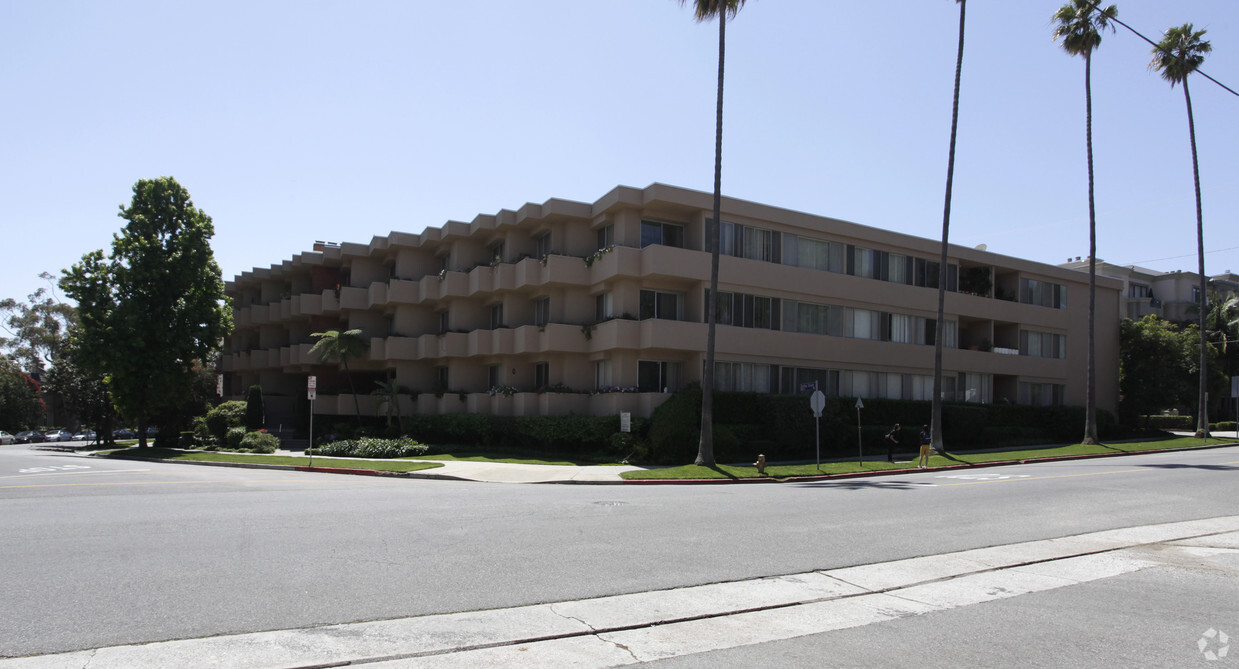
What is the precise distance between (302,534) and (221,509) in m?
3.87

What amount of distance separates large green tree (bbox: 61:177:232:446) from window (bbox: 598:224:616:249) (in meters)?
21.7

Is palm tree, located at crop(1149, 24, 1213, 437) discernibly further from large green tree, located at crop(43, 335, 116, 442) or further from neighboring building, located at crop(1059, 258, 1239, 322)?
large green tree, located at crop(43, 335, 116, 442)

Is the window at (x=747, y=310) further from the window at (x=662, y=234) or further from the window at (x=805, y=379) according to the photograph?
the window at (x=662, y=234)

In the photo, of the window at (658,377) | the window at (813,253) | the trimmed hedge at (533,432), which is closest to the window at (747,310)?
the window at (813,253)

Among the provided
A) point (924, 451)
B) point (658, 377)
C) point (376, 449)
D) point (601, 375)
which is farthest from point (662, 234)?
point (376, 449)

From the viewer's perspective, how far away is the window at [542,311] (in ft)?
116

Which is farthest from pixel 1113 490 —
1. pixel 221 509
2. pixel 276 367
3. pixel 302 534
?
pixel 276 367

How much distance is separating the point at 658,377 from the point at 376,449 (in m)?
12.5

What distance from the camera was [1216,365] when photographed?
2067 inches

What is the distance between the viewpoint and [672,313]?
3191 cm

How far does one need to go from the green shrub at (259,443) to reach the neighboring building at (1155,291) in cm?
6358

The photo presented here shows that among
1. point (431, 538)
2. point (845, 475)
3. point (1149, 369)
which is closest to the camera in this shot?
point (431, 538)

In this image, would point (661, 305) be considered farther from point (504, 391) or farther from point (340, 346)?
point (340, 346)

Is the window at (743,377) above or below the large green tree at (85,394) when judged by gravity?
above
